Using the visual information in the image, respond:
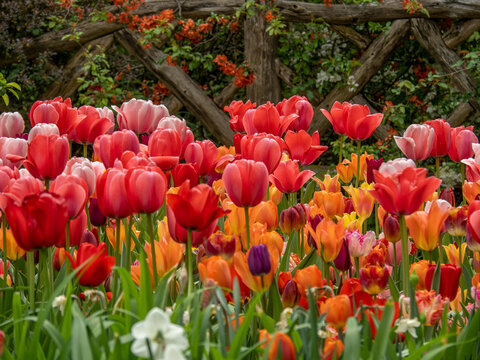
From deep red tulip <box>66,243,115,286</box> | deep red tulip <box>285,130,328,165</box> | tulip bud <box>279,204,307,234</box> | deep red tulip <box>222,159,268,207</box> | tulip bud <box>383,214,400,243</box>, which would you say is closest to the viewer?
deep red tulip <box>66,243,115,286</box>

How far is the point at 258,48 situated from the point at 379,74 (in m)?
1.06

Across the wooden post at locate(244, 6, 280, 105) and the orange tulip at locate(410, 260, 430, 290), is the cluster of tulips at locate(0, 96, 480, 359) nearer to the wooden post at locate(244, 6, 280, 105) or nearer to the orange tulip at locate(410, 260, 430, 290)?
the orange tulip at locate(410, 260, 430, 290)

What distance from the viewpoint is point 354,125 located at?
5.11ft

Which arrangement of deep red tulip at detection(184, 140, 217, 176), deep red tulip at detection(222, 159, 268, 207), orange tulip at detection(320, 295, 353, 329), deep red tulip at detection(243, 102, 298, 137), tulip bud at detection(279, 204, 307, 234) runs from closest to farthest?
orange tulip at detection(320, 295, 353, 329) → deep red tulip at detection(222, 159, 268, 207) → tulip bud at detection(279, 204, 307, 234) → deep red tulip at detection(184, 140, 217, 176) → deep red tulip at detection(243, 102, 298, 137)

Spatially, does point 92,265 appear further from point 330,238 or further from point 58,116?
point 58,116

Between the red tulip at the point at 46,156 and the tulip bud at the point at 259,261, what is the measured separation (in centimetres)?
45

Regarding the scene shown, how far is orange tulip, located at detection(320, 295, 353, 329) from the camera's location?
770 mm

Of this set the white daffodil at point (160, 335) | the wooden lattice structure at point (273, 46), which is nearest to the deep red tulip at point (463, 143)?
the white daffodil at point (160, 335)

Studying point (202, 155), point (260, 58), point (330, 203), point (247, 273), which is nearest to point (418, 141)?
point (330, 203)

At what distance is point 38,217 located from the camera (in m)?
0.80

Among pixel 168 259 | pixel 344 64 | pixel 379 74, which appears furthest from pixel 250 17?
pixel 168 259

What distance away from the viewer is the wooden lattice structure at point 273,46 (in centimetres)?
457

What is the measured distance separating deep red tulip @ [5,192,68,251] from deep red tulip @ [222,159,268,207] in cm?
29

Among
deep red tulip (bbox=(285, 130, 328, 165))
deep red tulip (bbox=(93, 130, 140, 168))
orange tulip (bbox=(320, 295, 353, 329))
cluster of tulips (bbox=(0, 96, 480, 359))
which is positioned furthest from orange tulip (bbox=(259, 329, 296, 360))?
deep red tulip (bbox=(285, 130, 328, 165))
